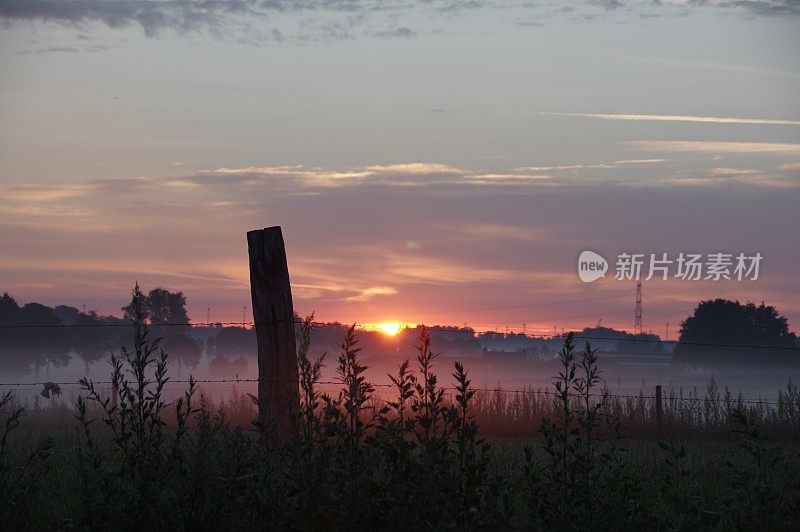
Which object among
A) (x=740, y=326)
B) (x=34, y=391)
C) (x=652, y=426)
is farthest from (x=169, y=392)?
(x=652, y=426)

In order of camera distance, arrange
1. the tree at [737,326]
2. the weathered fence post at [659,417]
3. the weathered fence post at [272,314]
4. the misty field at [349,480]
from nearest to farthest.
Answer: the misty field at [349,480]
the weathered fence post at [272,314]
the weathered fence post at [659,417]
the tree at [737,326]

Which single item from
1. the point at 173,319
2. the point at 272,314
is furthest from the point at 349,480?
the point at 173,319

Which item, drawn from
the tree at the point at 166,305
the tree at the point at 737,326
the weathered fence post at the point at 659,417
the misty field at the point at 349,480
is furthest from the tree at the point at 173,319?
the misty field at the point at 349,480

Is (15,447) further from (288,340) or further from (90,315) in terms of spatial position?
(90,315)

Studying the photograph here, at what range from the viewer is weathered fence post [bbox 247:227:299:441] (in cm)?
915

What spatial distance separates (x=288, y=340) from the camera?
30.2 ft

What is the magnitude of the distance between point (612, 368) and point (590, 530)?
5432 inches

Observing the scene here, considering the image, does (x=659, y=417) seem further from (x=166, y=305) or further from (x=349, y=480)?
(x=166, y=305)

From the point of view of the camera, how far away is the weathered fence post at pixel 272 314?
30.0 ft

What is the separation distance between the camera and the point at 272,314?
9203mm

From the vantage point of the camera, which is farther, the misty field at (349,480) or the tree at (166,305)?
the tree at (166,305)

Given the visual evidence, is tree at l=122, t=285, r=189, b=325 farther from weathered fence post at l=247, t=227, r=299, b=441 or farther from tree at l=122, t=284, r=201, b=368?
weathered fence post at l=247, t=227, r=299, b=441

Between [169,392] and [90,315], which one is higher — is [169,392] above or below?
below

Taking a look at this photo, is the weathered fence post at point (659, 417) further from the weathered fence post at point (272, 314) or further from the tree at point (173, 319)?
the tree at point (173, 319)
